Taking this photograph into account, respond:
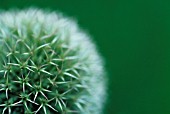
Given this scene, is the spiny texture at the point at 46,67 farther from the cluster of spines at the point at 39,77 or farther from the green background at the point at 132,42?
the green background at the point at 132,42

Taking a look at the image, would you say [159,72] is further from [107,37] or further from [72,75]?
[72,75]

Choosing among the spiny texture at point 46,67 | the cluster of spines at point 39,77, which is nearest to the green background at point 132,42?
the spiny texture at point 46,67

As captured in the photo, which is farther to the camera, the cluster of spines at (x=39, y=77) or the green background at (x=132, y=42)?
the green background at (x=132, y=42)

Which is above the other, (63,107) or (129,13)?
(129,13)

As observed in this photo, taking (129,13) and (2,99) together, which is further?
(129,13)

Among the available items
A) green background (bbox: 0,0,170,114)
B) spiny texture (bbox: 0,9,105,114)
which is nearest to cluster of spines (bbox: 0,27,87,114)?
spiny texture (bbox: 0,9,105,114)

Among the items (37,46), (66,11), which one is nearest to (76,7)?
(66,11)

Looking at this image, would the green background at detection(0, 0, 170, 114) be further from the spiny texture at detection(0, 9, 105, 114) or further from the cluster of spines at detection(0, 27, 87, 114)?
the cluster of spines at detection(0, 27, 87, 114)
